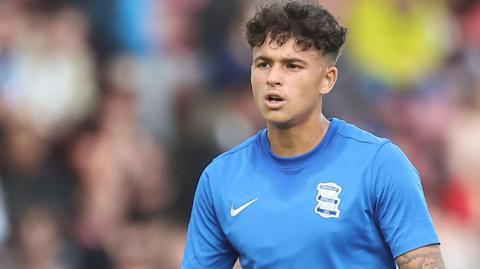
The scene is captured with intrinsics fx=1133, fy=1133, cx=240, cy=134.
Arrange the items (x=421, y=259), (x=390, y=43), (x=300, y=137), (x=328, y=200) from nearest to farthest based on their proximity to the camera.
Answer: (x=421, y=259), (x=328, y=200), (x=300, y=137), (x=390, y=43)

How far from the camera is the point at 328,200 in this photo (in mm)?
4555

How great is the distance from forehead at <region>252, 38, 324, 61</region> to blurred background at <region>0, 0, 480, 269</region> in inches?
172

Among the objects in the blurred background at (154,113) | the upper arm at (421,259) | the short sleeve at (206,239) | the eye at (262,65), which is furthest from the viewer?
the blurred background at (154,113)

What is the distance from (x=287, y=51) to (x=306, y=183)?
0.55m

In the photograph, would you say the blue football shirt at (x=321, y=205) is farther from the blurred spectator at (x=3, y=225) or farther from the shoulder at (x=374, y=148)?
the blurred spectator at (x=3, y=225)

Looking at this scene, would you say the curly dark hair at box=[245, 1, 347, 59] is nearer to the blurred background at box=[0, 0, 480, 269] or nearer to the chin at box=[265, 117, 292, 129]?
the chin at box=[265, 117, 292, 129]

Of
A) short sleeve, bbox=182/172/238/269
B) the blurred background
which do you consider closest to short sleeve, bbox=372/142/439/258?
short sleeve, bbox=182/172/238/269

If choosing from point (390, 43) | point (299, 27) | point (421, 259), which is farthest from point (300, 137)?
point (390, 43)

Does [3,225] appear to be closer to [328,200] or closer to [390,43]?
[390,43]

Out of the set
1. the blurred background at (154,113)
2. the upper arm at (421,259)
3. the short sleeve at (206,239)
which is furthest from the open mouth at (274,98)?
the blurred background at (154,113)

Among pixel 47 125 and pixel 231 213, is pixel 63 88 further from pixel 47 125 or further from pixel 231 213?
pixel 231 213

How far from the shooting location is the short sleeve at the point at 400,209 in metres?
4.44

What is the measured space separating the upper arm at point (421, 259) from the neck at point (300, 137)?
64 centimetres

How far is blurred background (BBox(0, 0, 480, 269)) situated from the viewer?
30.2 feet
